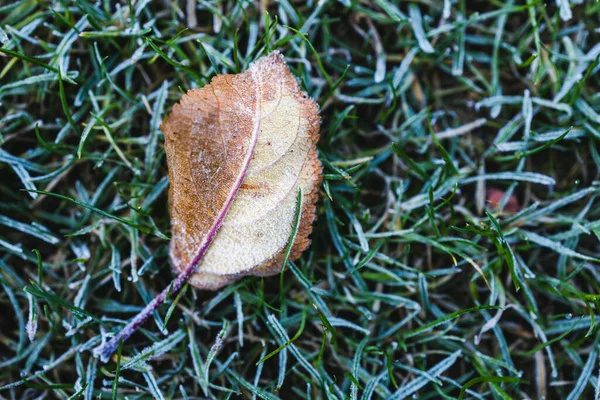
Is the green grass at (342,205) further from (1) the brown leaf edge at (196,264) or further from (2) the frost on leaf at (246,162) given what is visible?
(2) the frost on leaf at (246,162)

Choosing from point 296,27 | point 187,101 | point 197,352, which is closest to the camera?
point 187,101

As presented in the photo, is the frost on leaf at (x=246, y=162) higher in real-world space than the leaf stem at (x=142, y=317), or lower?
higher

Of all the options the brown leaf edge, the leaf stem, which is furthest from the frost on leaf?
the leaf stem

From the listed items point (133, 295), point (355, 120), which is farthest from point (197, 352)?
point (355, 120)

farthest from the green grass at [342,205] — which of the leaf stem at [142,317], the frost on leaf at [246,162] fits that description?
the frost on leaf at [246,162]

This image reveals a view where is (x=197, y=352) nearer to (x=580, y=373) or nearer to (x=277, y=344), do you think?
(x=277, y=344)

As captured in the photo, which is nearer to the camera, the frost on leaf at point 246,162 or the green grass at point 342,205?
the frost on leaf at point 246,162
